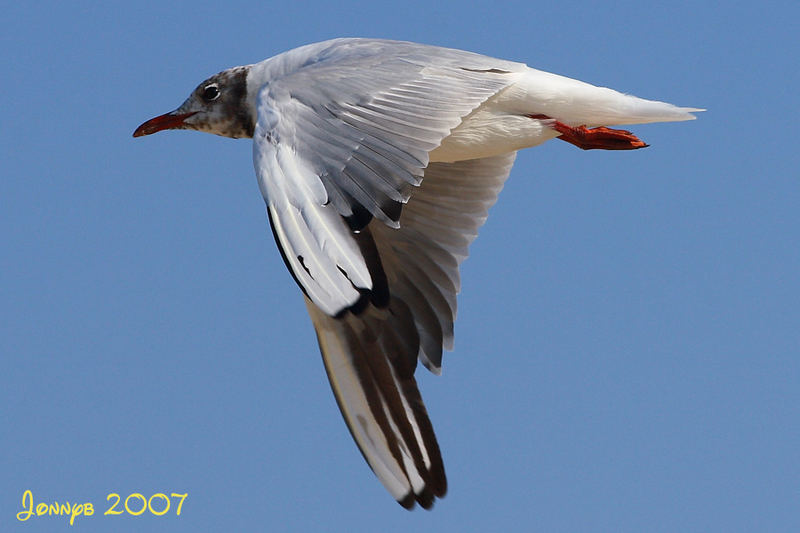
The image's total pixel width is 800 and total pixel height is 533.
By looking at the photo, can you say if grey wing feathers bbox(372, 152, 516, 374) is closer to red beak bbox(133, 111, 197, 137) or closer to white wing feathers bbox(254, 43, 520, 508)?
white wing feathers bbox(254, 43, 520, 508)

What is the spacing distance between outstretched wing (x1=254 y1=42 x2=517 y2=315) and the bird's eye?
3.24ft

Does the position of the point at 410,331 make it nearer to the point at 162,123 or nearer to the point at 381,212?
the point at 162,123

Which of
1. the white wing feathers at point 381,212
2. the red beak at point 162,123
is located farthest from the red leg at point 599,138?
the red beak at point 162,123

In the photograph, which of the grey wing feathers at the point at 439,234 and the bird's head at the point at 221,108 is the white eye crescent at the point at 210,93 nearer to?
the bird's head at the point at 221,108

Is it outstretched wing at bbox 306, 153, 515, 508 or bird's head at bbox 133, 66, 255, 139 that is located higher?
bird's head at bbox 133, 66, 255, 139

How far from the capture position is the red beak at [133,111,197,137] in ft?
21.5

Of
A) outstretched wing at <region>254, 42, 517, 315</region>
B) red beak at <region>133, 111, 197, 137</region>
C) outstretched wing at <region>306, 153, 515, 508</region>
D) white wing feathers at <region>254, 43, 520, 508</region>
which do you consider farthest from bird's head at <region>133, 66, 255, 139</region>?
outstretched wing at <region>254, 42, 517, 315</region>

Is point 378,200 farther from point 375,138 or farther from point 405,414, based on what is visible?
point 405,414

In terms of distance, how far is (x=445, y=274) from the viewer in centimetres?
629

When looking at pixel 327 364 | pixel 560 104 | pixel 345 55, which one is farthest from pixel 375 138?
pixel 327 364

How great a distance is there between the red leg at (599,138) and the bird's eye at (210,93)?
1519 mm

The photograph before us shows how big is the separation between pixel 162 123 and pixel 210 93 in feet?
1.26

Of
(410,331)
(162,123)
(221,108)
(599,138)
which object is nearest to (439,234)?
(410,331)

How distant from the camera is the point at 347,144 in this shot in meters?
4.67
